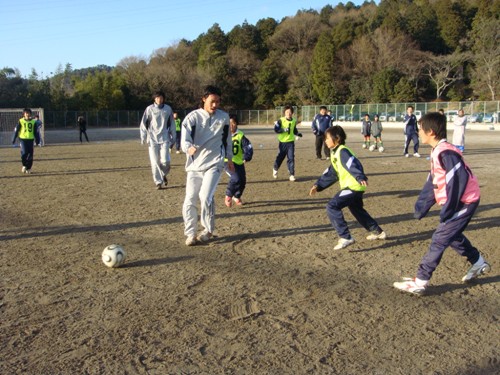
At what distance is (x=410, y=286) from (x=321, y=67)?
67.2 meters

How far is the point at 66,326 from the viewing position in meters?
3.83

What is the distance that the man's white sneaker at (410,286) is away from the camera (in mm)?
4427

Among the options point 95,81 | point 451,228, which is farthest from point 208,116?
point 95,81

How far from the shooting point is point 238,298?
4.41 metres

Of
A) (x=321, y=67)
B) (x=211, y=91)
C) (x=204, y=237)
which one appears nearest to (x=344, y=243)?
(x=204, y=237)

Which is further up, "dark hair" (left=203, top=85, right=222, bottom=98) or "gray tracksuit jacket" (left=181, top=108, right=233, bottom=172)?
"dark hair" (left=203, top=85, right=222, bottom=98)

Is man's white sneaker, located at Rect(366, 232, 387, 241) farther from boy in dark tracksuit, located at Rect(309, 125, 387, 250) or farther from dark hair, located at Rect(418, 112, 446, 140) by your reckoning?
dark hair, located at Rect(418, 112, 446, 140)

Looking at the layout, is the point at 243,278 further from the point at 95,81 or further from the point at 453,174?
the point at 95,81

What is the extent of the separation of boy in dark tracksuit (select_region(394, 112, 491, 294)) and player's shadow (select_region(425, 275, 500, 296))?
0.21 meters

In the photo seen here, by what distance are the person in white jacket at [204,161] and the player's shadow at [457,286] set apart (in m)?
2.92

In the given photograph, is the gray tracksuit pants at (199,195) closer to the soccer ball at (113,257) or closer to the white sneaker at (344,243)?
the soccer ball at (113,257)

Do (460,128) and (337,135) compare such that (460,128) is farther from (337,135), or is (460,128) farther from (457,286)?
(457,286)

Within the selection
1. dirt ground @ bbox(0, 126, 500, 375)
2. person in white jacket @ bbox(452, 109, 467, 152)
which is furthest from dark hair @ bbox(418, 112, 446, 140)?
person in white jacket @ bbox(452, 109, 467, 152)

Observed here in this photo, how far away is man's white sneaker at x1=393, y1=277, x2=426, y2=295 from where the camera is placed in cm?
443
